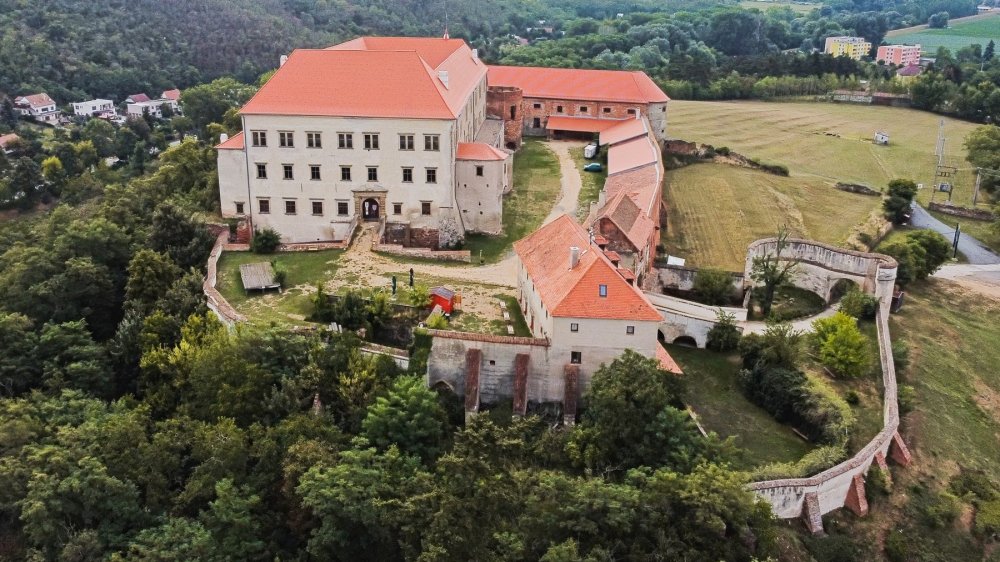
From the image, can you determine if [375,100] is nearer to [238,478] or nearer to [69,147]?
[238,478]

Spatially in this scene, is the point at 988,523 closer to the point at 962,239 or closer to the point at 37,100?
the point at 962,239

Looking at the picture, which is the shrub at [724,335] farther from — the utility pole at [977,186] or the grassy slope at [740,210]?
the utility pole at [977,186]

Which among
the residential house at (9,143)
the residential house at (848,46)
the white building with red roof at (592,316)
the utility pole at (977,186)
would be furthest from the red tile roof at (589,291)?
the residential house at (848,46)

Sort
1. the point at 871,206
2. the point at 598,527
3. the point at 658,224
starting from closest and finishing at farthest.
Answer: the point at 598,527, the point at 658,224, the point at 871,206

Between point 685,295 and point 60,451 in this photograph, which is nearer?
point 60,451

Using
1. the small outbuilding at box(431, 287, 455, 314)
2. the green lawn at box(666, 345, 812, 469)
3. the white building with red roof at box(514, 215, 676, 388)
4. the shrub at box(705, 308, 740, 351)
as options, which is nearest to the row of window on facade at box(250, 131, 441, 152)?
the small outbuilding at box(431, 287, 455, 314)

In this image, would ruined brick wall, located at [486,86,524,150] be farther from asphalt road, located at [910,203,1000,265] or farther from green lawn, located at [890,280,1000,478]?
green lawn, located at [890,280,1000,478]

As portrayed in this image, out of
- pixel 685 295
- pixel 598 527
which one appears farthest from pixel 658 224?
pixel 598 527

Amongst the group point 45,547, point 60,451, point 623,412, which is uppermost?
point 623,412
